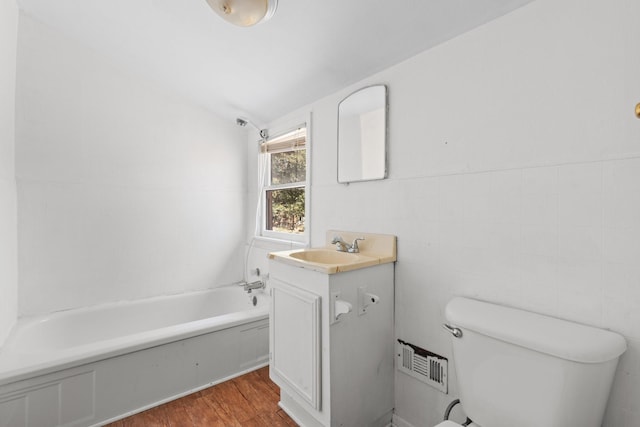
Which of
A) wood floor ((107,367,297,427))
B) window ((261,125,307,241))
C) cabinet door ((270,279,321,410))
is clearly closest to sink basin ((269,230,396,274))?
cabinet door ((270,279,321,410))

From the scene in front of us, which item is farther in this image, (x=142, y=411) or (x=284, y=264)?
(x=142, y=411)

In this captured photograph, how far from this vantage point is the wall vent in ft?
4.28

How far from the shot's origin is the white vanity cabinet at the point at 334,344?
4.16ft

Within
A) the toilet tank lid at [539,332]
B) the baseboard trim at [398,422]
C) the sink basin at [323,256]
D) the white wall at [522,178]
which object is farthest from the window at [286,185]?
the toilet tank lid at [539,332]

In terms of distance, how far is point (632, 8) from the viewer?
0.86 m

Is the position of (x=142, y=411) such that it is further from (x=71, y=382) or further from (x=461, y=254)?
(x=461, y=254)

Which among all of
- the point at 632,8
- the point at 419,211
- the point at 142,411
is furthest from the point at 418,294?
the point at 142,411

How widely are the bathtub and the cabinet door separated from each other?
0.50m

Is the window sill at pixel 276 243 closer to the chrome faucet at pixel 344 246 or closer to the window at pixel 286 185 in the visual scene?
the window at pixel 286 185

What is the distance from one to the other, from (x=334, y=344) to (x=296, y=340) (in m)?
0.25

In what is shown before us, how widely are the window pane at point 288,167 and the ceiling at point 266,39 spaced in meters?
0.37

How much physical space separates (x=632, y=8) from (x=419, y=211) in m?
0.96

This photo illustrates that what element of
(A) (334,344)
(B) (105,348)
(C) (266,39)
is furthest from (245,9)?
(B) (105,348)

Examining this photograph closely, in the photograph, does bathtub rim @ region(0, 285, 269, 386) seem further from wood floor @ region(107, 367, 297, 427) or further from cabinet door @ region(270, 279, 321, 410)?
cabinet door @ region(270, 279, 321, 410)
